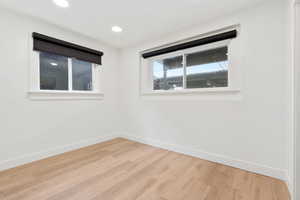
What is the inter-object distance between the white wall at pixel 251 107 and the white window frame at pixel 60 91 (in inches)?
68.7

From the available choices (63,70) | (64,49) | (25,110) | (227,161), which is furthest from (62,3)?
(227,161)

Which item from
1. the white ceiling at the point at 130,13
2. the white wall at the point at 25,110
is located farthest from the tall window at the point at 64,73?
the white ceiling at the point at 130,13

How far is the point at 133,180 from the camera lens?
1.60m

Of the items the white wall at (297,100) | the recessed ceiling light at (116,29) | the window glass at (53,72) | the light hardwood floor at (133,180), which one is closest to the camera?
the white wall at (297,100)

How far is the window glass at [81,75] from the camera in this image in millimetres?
2641

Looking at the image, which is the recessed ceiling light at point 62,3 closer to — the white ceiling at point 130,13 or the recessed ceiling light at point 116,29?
the white ceiling at point 130,13

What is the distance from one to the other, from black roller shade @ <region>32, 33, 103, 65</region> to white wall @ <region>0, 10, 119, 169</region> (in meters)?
0.12

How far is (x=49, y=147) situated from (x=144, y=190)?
179cm

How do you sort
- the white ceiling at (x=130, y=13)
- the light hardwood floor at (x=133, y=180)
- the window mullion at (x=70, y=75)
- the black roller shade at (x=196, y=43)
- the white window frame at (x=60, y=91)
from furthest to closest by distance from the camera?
1. the window mullion at (x=70, y=75)
2. the white window frame at (x=60, y=91)
3. the black roller shade at (x=196, y=43)
4. the white ceiling at (x=130, y=13)
5. the light hardwood floor at (x=133, y=180)

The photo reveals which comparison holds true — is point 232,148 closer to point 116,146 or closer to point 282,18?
point 282,18

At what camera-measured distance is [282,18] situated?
159 cm

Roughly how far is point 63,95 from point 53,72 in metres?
0.44

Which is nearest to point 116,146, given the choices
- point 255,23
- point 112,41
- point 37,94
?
point 37,94

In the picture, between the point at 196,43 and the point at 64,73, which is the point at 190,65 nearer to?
the point at 196,43
